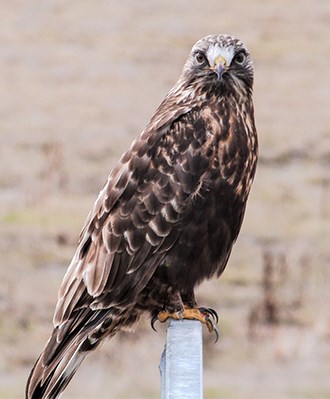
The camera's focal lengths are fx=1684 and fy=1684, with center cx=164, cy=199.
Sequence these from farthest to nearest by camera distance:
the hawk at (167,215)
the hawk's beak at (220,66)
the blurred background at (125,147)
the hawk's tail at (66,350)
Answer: the blurred background at (125,147)
the hawk's beak at (220,66)
the hawk at (167,215)
the hawk's tail at (66,350)

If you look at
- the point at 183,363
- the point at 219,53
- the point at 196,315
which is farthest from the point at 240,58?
the point at 183,363

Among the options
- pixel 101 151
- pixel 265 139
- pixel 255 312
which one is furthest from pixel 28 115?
pixel 255 312

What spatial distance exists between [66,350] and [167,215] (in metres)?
0.76

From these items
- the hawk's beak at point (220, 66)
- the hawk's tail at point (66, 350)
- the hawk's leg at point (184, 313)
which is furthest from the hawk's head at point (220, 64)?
the hawk's tail at point (66, 350)

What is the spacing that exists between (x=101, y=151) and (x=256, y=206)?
1905 millimetres

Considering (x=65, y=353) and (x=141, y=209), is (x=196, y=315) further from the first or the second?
(x=65, y=353)

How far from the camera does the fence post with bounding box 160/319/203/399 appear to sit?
200 inches

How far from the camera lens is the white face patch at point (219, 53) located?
7156 mm

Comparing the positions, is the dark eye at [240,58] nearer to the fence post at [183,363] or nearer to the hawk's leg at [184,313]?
the hawk's leg at [184,313]

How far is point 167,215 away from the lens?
276 inches

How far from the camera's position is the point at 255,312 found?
14656 mm

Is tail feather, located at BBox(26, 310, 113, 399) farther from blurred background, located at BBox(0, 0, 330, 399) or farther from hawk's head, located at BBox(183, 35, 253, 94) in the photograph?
blurred background, located at BBox(0, 0, 330, 399)

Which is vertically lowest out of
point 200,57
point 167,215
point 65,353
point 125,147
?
point 65,353

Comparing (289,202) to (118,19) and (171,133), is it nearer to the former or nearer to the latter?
(118,19)
